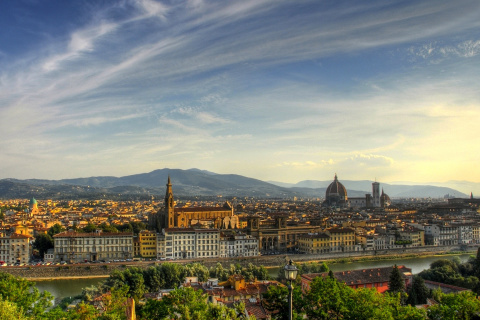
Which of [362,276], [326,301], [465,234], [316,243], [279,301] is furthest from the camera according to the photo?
[465,234]

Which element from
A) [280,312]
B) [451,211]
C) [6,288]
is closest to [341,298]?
[280,312]

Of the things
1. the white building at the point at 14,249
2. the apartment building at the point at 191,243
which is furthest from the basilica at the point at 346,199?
the white building at the point at 14,249

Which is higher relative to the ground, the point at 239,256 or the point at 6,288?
the point at 6,288

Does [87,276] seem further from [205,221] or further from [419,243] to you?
[419,243]

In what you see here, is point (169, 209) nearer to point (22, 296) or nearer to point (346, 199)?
point (22, 296)

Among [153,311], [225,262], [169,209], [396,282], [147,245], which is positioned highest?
[169,209]

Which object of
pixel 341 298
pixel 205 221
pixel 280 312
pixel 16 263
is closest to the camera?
pixel 341 298

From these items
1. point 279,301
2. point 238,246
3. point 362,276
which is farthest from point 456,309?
point 238,246
